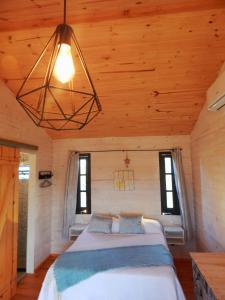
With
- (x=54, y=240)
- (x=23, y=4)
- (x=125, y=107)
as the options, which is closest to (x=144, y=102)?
(x=125, y=107)

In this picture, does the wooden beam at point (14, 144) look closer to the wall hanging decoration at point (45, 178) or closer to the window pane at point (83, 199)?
the wall hanging decoration at point (45, 178)

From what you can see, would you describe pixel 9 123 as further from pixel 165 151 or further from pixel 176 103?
pixel 165 151

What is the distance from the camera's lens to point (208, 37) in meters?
2.09

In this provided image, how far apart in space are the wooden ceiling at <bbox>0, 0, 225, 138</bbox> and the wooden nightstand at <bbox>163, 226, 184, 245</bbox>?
78.0 inches

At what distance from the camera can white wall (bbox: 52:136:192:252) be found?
3943 millimetres

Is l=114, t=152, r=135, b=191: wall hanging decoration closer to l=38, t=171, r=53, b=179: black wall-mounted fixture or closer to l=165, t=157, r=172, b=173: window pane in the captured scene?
l=165, t=157, r=172, b=173: window pane

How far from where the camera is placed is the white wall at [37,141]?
2.77 m

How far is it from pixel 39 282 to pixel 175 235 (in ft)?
7.36

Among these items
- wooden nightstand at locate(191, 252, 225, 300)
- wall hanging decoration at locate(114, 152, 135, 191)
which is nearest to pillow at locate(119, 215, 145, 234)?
wall hanging decoration at locate(114, 152, 135, 191)

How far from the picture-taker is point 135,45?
2.21 metres

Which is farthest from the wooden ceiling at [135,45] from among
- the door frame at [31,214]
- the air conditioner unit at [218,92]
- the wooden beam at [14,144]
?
the door frame at [31,214]

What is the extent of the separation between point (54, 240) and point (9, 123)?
8.16ft

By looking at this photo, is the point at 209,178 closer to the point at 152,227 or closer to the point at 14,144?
the point at 152,227

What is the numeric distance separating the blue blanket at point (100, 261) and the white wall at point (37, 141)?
1.35m
